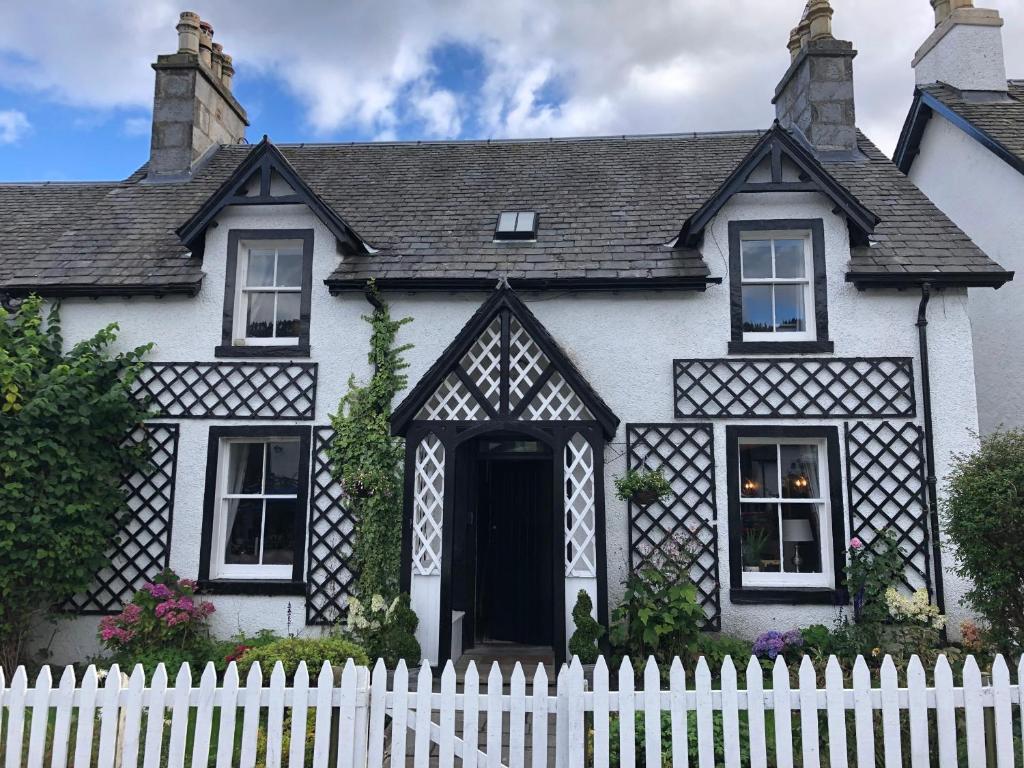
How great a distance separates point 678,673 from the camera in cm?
470

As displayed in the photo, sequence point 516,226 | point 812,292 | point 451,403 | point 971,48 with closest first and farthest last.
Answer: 1. point 451,403
2. point 812,292
3. point 516,226
4. point 971,48

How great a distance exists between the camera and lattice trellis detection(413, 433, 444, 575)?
8414mm

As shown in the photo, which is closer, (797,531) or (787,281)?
(797,531)

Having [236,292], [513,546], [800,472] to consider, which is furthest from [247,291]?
[800,472]

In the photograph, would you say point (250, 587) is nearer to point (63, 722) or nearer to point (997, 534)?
point (63, 722)

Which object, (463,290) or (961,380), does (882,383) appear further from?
(463,290)

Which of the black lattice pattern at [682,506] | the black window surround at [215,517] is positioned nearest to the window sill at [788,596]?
the black lattice pattern at [682,506]

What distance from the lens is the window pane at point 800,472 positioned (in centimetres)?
922

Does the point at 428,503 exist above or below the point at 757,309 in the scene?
below

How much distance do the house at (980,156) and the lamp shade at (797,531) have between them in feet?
12.9

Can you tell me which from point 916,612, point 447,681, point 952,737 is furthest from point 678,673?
point 916,612

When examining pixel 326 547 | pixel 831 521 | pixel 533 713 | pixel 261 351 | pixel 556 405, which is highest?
pixel 261 351

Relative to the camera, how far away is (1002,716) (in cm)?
471

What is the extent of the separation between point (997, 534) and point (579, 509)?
4.13 metres
